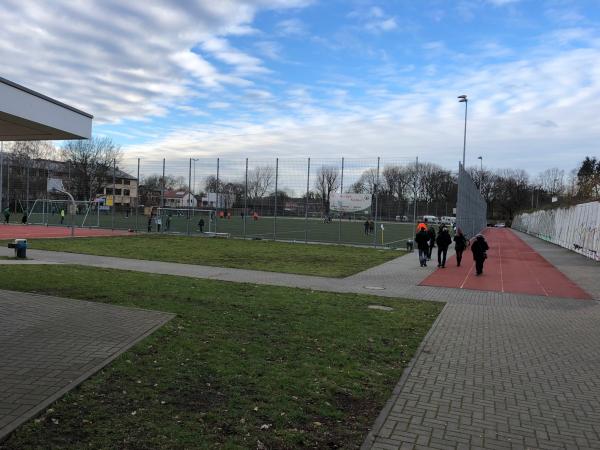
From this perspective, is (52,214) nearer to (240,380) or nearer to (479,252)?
(479,252)

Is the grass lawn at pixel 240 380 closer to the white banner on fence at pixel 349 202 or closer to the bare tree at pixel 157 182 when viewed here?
the white banner on fence at pixel 349 202

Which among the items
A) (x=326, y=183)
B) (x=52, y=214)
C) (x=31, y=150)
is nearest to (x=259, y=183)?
(x=326, y=183)

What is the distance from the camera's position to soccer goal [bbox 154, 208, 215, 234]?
36906mm

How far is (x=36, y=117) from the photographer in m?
7.20

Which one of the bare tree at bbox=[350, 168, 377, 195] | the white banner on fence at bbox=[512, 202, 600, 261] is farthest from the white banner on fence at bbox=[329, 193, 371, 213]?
the white banner on fence at bbox=[512, 202, 600, 261]

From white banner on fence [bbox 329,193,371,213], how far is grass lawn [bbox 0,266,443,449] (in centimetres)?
2058

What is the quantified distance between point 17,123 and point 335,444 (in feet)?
22.0

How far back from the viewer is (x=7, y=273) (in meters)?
12.5

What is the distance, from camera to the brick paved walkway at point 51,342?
4.54 metres

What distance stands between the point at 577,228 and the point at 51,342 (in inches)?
1172

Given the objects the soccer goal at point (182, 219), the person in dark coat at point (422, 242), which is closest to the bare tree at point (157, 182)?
the soccer goal at point (182, 219)

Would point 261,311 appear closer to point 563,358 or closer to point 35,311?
point 35,311

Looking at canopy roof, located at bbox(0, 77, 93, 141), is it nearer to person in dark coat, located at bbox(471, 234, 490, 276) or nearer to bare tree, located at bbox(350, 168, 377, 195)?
person in dark coat, located at bbox(471, 234, 490, 276)

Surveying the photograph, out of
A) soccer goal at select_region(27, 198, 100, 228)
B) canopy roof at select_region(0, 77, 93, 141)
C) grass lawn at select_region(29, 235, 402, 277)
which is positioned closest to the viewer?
canopy roof at select_region(0, 77, 93, 141)
